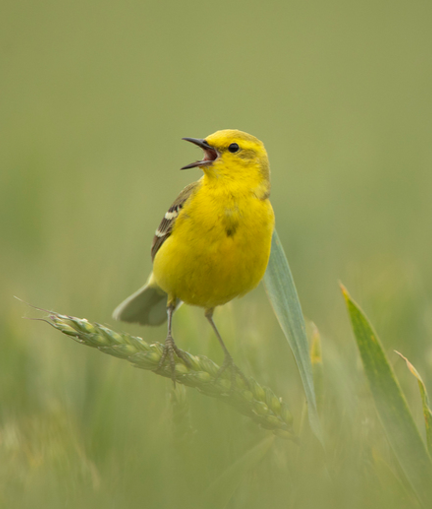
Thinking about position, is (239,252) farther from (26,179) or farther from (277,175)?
(277,175)

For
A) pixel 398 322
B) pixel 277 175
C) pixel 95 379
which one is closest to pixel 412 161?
pixel 277 175

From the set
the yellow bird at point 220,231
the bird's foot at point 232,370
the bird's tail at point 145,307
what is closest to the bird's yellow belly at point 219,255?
the yellow bird at point 220,231

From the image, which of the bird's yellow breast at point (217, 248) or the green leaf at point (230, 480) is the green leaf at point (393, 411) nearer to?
the green leaf at point (230, 480)

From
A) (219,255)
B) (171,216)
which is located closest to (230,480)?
(219,255)

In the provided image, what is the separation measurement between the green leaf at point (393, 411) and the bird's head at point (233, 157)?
4.75 ft

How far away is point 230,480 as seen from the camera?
1.81 m

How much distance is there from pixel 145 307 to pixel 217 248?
1.21 m

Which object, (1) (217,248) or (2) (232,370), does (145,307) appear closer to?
(1) (217,248)

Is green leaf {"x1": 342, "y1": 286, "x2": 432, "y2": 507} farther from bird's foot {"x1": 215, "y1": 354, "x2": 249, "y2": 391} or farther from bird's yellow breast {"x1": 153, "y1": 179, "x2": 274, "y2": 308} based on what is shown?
bird's yellow breast {"x1": 153, "y1": 179, "x2": 274, "y2": 308}

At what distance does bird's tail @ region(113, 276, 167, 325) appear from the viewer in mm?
3878

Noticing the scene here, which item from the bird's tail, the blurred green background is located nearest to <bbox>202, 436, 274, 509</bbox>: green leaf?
the blurred green background

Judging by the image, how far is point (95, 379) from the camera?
2633mm

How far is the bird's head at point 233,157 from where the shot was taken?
331 cm

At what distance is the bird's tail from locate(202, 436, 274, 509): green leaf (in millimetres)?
2035
